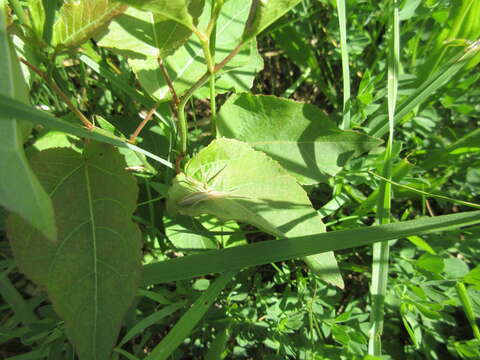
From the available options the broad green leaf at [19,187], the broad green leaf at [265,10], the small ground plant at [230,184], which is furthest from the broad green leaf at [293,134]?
the broad green leaf at [19,187]

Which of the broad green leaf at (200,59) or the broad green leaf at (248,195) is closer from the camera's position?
the broad green leaf at (248,195)

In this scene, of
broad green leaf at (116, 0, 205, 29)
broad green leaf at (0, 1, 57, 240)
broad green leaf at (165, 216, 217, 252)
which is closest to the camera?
broad green leaf at (0, 1, 57, 240)

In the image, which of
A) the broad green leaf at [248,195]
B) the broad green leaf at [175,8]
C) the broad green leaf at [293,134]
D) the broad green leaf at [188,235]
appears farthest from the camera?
the broad green leaf at [188,235]

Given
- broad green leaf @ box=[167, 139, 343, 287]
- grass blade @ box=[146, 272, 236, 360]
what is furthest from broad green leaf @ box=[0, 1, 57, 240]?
grass blade @ box=[146, 272, 236, 360]

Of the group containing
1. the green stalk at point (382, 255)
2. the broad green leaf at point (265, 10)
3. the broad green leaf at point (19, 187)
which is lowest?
the green stalk at point (382, 255)

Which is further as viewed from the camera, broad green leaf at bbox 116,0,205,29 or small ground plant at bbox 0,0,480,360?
small ground plant at bbox 0,0,480,360

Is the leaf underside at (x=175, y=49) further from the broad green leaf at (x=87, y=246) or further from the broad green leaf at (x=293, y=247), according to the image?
the broad green leaf at (x=293, y=247)

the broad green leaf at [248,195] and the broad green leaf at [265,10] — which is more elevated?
the broad green leaf at [265,10]

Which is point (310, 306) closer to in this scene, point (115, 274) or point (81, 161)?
point (115, 274)

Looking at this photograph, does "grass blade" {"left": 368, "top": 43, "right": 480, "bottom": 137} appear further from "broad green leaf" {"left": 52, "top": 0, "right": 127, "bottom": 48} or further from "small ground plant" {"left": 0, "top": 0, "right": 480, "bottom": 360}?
"broad green leaf" {"left": 52, "top": 0, "right": 127, "bottom": 48}
